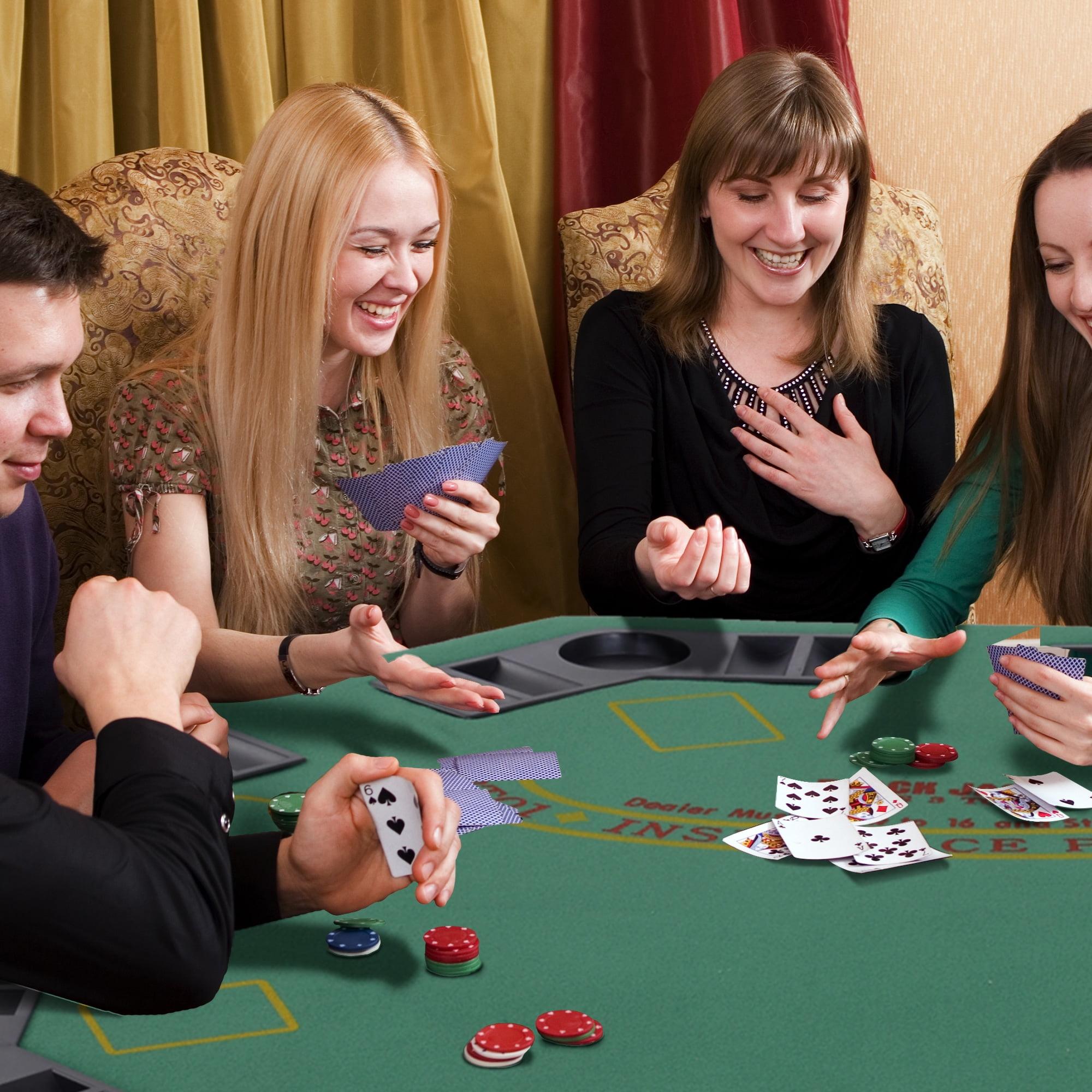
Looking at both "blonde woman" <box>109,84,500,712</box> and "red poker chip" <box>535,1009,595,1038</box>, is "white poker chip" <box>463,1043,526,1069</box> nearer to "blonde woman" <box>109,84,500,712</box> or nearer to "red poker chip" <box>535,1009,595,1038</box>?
"red poker chip" <box>535,1009,595,1038</box>

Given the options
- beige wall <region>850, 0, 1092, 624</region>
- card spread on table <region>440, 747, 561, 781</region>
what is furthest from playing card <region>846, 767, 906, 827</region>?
beige wall <region>850, 0, 1092, 624</region>

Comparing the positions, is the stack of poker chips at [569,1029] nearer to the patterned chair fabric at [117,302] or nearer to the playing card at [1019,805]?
the playing card at [1019,805]

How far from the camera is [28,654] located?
1.43 meters

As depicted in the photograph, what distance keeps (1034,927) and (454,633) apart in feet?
4.35

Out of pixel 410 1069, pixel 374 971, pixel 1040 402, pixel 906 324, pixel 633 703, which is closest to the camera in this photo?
pixel 410 1069

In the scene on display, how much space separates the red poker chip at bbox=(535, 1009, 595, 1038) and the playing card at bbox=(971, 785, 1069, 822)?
525 mm

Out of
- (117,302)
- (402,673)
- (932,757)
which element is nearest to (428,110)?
(117,302)

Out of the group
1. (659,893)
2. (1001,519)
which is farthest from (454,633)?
(659,893)

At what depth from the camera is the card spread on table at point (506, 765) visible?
1.31m

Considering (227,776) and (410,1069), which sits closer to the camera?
(410,1069)

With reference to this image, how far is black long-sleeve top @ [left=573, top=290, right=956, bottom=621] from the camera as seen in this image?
2318 millimetres

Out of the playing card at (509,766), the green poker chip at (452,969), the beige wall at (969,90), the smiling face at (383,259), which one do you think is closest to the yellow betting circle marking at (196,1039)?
the green poker chip at (452,969)

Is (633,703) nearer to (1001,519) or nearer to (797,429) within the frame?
(1001,519)

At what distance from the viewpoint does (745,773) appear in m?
1.32
